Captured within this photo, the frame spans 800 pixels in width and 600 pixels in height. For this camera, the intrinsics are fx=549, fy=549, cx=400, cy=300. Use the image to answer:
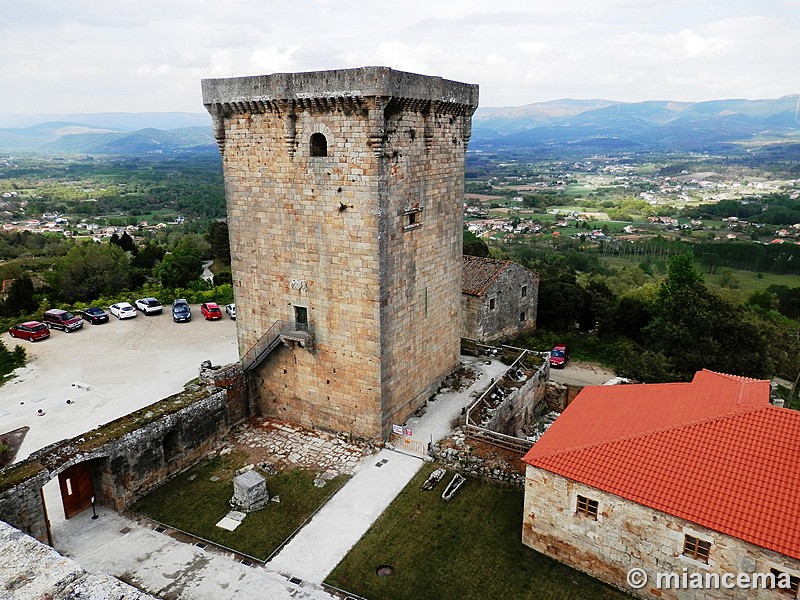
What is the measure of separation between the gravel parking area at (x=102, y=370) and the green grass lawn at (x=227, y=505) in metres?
6.18

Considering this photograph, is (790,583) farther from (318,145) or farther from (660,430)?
(318,145)

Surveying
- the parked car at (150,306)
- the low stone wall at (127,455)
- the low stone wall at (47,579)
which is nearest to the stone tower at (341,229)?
the low stone wall at (127,455)

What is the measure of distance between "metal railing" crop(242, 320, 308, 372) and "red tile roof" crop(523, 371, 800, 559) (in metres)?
9.17

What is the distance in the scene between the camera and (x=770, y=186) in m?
191

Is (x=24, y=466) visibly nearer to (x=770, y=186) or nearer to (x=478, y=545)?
(x=478, y=545)

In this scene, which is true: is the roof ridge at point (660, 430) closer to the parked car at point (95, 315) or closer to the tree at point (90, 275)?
the parked car at point (95, 315)

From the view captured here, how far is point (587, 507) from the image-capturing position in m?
13.0

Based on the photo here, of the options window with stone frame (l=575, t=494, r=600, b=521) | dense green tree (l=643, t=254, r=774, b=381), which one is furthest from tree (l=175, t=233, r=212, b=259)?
window with stone frame (l=575, t=494, r=600, b=521)

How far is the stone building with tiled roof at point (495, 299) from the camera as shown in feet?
93.9

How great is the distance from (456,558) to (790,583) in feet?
23.2

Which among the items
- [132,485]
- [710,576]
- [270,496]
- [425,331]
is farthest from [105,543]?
[710,576]

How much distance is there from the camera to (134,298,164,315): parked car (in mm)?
35812

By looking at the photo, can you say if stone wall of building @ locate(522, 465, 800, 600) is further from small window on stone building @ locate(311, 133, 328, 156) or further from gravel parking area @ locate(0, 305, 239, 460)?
gravel parking area @ locate(0, 305, 239, 460)

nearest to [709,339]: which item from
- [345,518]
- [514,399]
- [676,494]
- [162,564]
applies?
[514,399]
